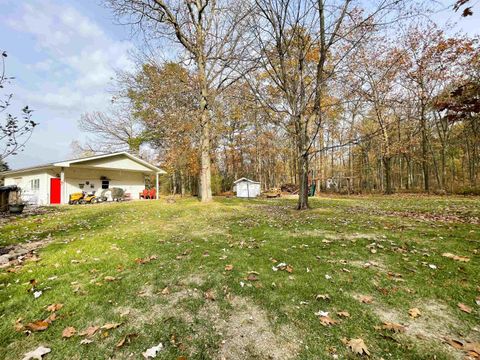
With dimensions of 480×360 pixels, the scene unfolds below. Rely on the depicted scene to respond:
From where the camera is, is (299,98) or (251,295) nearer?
(251,295)

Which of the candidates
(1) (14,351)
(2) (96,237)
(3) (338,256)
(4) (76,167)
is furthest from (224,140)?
(1) (14,351)

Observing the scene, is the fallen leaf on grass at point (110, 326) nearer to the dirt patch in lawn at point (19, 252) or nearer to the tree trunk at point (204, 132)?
the dirt patch in lawn at point (19, 252)

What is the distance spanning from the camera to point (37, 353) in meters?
2.18

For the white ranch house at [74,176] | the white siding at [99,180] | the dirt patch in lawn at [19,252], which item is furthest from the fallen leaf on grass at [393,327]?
the white siding at [99,180]

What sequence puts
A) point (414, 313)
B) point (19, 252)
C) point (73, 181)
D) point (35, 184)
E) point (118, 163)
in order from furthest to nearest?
point (118, 163)
point (35, 184)
point (73, 181)
point (19, 252)
point (414, 313)

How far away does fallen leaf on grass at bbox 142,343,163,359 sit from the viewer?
2.15 meters

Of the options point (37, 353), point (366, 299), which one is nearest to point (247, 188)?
point (366, 299)

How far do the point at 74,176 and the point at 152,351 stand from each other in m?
21.8

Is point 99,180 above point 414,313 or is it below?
above

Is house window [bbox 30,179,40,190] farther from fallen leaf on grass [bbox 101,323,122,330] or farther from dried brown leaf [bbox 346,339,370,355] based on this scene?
dried brown leaf [bbox 346,339,370,355]

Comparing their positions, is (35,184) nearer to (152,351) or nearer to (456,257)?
(152,351)

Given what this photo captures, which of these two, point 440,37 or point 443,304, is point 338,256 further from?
point 440,37

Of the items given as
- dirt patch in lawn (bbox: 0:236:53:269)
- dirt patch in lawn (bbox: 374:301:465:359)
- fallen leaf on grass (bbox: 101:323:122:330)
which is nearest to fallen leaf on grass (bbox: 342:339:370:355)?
dirt patch in lawn (bbox: 374:301:465:359)

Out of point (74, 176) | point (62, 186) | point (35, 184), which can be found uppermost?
point (74, 176)
